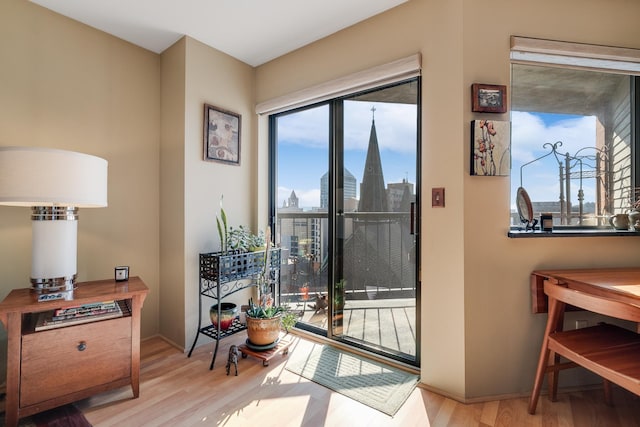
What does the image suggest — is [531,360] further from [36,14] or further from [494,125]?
[36,14]

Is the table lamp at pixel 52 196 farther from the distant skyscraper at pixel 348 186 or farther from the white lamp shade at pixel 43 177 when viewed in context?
the distant skyscraper at pixel 348 186

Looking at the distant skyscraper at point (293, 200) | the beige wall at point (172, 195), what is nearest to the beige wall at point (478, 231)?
the distant skyscraper at point (293, 200)

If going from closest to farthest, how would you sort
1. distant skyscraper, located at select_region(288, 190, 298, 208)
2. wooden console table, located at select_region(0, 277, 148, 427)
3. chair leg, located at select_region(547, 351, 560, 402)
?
wooden console table, located at select_region(0, 277, 148, 427) → chair leg, located at select_region(547, 351, 560, 402) → distant skyscraper, located at select_region(288, 190, 298, 208)

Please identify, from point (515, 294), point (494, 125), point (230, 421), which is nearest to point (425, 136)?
point (494, 125)

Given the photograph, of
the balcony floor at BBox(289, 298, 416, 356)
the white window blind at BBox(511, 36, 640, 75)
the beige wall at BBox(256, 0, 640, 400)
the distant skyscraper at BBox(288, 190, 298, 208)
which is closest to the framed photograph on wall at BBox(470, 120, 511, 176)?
the beige wall at BBox(256, 0, 640, 400)

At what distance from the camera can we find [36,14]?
1882mm

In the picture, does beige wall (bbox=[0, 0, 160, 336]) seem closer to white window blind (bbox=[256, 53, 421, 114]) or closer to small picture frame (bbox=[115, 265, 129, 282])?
small picture frame (bbox=[115, 265, 129, 282])

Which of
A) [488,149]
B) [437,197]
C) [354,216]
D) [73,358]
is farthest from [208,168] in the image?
Result: [488,149]

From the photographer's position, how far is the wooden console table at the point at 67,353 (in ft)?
4.53

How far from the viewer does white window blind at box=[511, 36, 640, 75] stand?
66.8 inches

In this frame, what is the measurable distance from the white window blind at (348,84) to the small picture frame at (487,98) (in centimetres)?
38

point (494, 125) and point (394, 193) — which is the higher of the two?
point (494, 125)

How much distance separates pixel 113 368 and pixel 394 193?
1.97 metres

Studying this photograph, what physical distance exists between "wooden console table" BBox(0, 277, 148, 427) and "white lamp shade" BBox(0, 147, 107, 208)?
1.65ft
